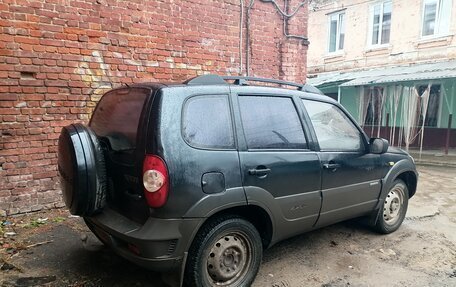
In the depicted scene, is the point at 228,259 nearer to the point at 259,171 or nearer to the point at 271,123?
the point at 259,171

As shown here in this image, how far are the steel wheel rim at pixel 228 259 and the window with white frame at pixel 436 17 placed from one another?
12.8m

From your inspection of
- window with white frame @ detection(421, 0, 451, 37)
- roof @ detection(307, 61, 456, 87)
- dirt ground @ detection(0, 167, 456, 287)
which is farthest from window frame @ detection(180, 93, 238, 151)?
window with white frame @ detection(421, 0, 451, 37)

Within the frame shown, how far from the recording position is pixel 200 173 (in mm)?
2447

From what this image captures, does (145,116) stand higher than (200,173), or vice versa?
(145,116)

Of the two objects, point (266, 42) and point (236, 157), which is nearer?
point (236, 157)

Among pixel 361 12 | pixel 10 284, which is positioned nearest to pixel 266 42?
pixel 10 284

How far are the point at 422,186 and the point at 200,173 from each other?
654 cm

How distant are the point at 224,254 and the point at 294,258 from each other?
44.7 inches

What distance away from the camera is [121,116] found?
279 cm

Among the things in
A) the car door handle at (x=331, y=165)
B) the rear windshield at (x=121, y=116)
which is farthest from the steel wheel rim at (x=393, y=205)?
the rear windshield at (x=121, y=116)

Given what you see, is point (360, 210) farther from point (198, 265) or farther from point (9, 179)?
point (9, 179)

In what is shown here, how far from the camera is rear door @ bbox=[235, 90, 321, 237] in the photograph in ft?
9.07

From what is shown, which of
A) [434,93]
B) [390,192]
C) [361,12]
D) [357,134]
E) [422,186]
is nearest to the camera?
[357,134]

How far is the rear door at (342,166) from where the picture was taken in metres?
3.33
